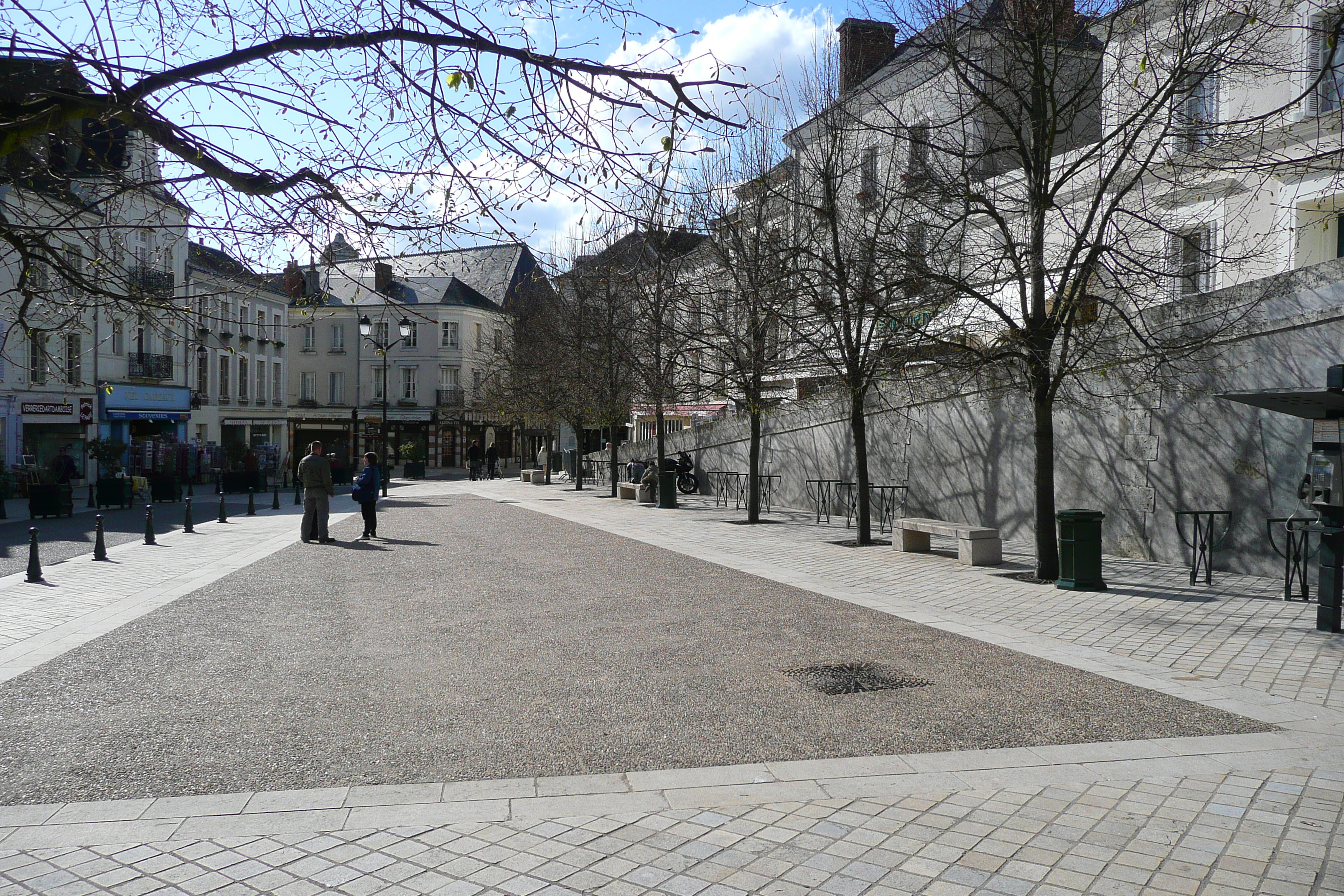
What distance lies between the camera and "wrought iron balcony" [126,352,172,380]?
3934cm

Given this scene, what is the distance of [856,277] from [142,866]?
13673mm

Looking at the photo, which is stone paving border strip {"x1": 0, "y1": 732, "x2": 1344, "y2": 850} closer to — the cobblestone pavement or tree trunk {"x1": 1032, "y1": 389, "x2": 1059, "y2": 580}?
the cobblestone pavement

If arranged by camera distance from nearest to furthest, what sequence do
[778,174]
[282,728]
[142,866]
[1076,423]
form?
[142,866], [282,728], [1076,423], [778,174]

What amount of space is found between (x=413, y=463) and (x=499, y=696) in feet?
144

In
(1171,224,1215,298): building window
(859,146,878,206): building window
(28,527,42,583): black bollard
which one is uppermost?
(859,146,878,206): building window

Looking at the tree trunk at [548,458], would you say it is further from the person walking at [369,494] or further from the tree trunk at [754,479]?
the person walking at [369,494]

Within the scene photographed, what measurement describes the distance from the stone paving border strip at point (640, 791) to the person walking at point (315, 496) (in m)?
12.9

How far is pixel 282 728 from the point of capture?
5961 millimetres

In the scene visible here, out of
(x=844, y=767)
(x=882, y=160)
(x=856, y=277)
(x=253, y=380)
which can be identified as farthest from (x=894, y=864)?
(x=253, y=380)

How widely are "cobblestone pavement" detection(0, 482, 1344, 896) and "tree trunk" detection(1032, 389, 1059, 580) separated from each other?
19.8 feet

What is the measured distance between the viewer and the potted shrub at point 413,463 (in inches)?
1905

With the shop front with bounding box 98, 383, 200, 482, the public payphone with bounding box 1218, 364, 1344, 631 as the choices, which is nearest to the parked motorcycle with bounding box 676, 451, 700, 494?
the shop front with bounding box 98, 383, 200, 482

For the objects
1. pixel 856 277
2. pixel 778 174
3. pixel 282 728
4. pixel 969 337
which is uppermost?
pixel 778 174

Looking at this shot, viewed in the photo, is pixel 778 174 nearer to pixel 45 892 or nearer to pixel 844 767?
pixel 844 767
